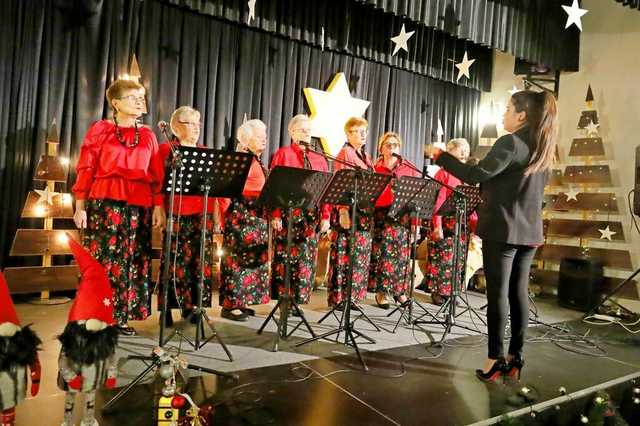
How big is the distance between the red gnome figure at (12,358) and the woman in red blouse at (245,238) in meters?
2.02

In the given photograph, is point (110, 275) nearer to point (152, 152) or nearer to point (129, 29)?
point (152, 152)

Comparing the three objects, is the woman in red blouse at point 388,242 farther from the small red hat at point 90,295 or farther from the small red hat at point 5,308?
the small red hat at point 5,308

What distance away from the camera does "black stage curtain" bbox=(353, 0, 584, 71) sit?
4.80 metres

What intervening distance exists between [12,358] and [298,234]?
235cm

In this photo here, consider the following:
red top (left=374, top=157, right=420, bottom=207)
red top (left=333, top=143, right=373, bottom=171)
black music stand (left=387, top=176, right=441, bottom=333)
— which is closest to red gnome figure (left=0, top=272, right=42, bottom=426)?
black music stand (left=387, top=176, right=441, bottom=333)

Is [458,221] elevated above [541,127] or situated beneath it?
situated beneath

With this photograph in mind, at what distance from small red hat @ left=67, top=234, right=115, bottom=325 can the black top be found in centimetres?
165

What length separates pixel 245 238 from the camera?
3.50 meters

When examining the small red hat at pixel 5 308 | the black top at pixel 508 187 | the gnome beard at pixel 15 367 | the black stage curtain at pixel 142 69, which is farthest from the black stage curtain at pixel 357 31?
the gnome beard at pixel 15 367

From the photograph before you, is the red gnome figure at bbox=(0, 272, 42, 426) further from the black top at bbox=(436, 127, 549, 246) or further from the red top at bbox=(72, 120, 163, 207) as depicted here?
the black top at bbox=(436, 127, 549, 246)

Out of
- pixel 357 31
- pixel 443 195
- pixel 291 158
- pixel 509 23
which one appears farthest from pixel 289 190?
pixel 509 23

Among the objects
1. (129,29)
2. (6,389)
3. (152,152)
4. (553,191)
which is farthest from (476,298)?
(6,389)

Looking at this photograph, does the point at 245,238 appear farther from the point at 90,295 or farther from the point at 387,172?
the point at 90,295

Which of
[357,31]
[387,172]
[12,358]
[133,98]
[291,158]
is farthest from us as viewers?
Answer: [357,31]
